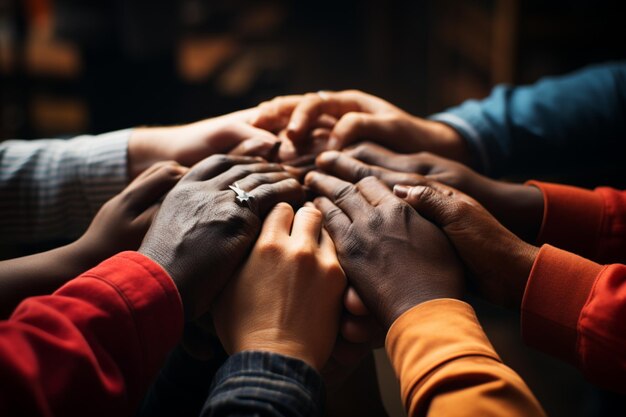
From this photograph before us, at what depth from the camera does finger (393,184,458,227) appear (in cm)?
60

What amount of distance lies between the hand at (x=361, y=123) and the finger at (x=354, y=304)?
0.27m

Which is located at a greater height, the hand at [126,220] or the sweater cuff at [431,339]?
the hand at [126,220]

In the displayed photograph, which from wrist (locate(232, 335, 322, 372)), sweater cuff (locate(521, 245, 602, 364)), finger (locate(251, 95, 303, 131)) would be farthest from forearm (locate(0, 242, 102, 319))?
sweater cuff (locate(521, 245, 602, 364))

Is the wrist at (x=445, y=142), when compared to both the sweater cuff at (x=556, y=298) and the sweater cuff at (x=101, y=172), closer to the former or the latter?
the sweater cuff at (x=556, y=298)

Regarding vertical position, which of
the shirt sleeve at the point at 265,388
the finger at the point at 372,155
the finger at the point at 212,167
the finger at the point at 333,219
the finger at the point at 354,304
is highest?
the finger at the point at 212,167

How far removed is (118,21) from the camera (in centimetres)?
145

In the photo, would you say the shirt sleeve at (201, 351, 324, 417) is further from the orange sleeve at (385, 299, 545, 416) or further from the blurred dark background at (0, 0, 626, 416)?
the blurred dark background at (0, 0, 626, 416)

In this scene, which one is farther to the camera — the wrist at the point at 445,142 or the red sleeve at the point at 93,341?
the wrist at the point at 445,142

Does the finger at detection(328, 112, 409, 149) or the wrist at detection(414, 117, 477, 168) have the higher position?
the finger at detection(328, 112, 409, 149)

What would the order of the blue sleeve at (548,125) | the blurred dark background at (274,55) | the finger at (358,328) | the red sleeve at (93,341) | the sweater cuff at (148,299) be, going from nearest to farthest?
the red sleeve at (93,341) → the sweater cuff at (148,299) → the finger at (358,328) → the blue sleeve at (548,125) → the blurred dark background at (274,55)

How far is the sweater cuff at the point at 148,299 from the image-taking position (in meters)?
0.47

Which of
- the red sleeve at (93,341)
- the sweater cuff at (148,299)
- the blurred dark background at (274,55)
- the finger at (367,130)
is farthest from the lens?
the blurred dark background at (274,55)

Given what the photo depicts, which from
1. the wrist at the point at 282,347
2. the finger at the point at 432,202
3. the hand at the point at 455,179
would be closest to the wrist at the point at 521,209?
the hand at the point at 455,179

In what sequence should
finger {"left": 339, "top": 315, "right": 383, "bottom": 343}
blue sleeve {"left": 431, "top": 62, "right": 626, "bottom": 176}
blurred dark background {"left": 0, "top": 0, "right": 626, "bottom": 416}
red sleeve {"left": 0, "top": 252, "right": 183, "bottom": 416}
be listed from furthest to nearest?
blurred dark background {"left": 0, "top": 0, "right": 626, "bottom": 416} < blue sleeve {"left": 431, "top": 62, "right": 626, "bottom": 176} < finger {"left": 339, "top": 315, "right": 383, "bottom": 343} < red sleeve {"left": 0, "top": 252, "right": 183, "bottom": 416}
